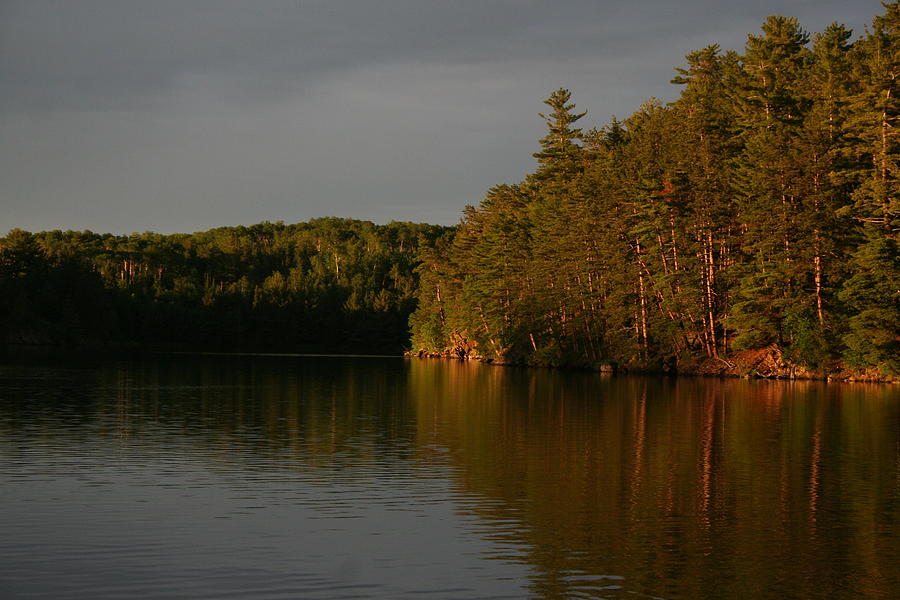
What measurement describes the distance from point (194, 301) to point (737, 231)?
127517 mm

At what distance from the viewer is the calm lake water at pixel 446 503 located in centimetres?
1366

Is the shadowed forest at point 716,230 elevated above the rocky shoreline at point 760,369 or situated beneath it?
elevated above

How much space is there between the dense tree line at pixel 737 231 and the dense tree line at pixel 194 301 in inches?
2889

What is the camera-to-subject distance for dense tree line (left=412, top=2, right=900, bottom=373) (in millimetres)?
56812

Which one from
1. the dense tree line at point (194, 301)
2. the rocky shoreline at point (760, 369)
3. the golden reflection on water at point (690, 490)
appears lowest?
the golden reflection on water at point (690, 490)

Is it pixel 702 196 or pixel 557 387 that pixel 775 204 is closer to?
pixel 702 196

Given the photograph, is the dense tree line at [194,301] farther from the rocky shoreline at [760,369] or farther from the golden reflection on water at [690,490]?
the golden reflection on water at [690,490]

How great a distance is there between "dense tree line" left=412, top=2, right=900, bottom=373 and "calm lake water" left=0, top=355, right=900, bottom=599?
21007 millimetres

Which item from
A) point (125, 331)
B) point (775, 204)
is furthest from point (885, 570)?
point (125, 331)

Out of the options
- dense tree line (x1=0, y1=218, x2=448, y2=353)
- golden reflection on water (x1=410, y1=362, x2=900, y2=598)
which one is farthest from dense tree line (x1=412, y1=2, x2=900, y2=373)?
dense tree line (x1=0, y1=218, x2=448, y2=353)

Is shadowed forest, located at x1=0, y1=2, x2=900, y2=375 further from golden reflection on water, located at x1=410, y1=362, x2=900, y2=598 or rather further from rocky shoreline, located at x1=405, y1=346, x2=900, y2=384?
golden reflection on water, located at x1=410, y1=362, x2=900, y2=598

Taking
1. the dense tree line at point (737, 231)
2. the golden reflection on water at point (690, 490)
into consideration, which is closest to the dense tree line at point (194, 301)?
the dense tree line at point (737, 231)

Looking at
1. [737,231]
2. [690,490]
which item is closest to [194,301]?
[737,231]

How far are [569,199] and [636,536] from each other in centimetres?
7044
